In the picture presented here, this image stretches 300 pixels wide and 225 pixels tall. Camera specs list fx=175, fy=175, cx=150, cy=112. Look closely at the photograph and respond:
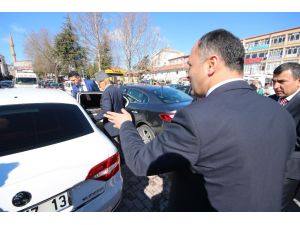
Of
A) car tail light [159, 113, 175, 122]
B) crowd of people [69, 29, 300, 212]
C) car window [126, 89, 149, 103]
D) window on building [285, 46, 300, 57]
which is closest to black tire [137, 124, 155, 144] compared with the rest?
car tail light [159, 113, 175, 122]

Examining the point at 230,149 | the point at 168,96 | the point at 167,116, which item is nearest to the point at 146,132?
the point at 167,116

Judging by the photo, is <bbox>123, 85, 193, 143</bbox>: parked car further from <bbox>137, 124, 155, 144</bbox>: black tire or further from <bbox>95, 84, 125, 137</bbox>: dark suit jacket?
<bbox>95, 84, 125, 137</bbox>: dark suit jacket

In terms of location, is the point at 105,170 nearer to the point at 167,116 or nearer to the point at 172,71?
the point at 167,116

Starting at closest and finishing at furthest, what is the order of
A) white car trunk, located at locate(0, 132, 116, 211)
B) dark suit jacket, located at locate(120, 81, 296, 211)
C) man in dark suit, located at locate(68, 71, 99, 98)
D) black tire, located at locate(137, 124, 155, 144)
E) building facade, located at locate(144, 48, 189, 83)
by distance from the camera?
dark suit jacket, located at locate(120, 81, 296, 211)
white car trunk, located at locate(0, 132, 116, 211)
black tire, located at locate(137, 124, 155, 144)
man in dark suit, located at locate(68, 71, 99, 98)
building facade, located at locate(144, 48, 189, 83)

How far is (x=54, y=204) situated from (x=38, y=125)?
88 cm

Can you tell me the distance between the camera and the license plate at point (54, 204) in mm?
1344

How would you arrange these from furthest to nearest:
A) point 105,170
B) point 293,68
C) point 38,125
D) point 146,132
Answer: point 146,132, point 293,68, point 38,125, point 105,170

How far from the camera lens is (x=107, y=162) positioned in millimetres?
1776

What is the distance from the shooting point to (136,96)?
507 centimetres

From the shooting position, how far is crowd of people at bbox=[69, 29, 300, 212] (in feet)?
2.60

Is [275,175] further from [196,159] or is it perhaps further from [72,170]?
[72,170]

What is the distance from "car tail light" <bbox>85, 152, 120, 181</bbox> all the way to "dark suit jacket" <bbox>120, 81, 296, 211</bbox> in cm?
82

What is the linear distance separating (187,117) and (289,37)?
48263 mm

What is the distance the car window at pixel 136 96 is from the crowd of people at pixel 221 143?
3.67m
